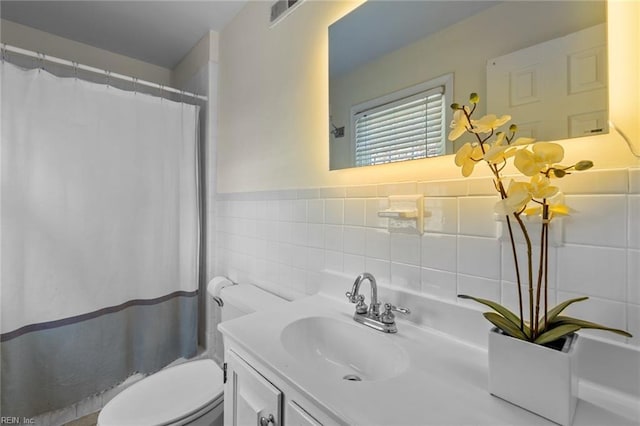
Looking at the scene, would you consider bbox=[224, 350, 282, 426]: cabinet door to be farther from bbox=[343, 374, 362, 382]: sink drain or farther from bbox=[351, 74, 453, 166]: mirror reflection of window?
bbox=[351, 74, 453, 166]: mirror reflection of window

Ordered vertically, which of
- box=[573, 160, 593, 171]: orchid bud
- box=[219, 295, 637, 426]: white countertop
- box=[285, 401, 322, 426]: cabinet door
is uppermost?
box=[573, 160, 593, 171]: orchid bud

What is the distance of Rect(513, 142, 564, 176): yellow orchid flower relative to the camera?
52 centimetres

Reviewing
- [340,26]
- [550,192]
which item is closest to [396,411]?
[550,192]

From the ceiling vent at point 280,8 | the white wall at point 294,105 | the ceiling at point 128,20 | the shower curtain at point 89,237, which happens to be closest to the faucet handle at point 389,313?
the white wall at point 294,105

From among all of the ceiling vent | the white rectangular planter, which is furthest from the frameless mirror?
the white rectangular planter

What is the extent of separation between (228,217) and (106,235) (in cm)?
65

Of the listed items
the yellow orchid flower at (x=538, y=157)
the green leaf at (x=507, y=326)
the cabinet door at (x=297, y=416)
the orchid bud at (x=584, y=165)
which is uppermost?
the yellow orchid flower at (x=538, y=157)

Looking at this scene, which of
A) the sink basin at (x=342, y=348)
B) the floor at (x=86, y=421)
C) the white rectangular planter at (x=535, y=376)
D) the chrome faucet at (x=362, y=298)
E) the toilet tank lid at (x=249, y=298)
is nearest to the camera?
the white rectangular planter at (x=535, y=376)

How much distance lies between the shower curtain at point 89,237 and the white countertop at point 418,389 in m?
1.20

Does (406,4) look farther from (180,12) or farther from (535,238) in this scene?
(180,12)

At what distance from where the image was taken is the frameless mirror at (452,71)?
0.62 meters

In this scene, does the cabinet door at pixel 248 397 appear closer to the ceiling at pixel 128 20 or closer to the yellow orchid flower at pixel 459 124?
the yellow orchid flower at pixel 459 124

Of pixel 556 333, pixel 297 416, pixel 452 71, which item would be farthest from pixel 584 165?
pixel 297 416

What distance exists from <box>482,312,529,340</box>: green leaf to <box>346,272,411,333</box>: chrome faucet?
29cm
